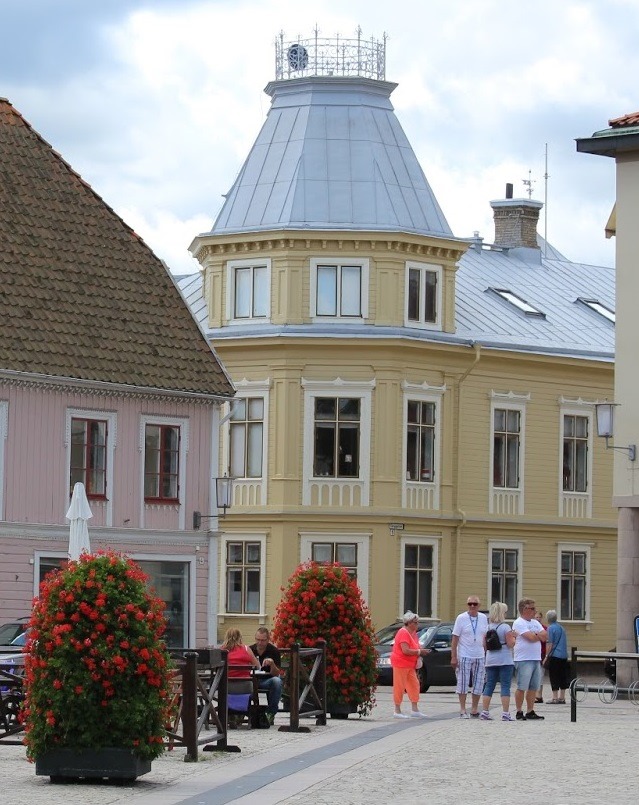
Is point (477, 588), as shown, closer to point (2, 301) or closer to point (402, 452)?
point (402, 452)

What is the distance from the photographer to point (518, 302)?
5538 cm

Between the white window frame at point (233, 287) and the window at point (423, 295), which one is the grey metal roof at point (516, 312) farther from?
the window at point (423, 295)

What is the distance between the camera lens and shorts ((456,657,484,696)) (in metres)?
28.1

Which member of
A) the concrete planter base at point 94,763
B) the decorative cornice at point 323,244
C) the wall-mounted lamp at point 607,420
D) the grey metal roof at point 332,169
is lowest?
the concrete planter base at point 94,763

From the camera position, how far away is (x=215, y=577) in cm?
3906

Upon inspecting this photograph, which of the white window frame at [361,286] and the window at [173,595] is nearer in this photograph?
the window at [173,595]

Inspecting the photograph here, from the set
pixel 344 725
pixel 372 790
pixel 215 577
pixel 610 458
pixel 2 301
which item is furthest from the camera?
pixel 610 458

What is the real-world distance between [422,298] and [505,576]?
733 centimetres

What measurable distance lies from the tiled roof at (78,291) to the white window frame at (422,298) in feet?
36.0

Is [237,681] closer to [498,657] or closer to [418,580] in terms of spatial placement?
[498,657]

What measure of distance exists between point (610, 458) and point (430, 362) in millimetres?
7197

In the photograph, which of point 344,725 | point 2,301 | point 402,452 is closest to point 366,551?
point 402,452

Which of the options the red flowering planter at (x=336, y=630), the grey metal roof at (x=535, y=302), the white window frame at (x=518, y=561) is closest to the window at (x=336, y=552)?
the white window frame at (x=518, y=561)

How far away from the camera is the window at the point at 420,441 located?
162 ft
